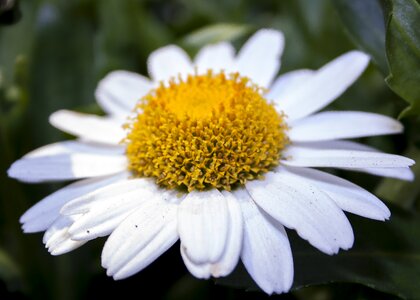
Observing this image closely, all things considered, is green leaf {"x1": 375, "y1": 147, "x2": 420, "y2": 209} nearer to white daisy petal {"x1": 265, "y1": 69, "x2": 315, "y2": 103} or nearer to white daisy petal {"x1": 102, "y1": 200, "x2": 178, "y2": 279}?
white daisy petal {"x1": 265, "y1": 69, "x2": 315, "y2": 103}

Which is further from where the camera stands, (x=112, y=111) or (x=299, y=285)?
(x=112, y=111)

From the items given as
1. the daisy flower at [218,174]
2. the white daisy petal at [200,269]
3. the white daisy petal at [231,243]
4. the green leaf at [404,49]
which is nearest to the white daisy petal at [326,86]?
the daisy flower at [218,174]

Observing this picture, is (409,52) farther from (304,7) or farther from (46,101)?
(46,101)

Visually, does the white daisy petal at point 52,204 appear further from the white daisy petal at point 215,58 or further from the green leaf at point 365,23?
the green leaf at point 365,23

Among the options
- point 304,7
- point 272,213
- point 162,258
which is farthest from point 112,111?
point 304,7

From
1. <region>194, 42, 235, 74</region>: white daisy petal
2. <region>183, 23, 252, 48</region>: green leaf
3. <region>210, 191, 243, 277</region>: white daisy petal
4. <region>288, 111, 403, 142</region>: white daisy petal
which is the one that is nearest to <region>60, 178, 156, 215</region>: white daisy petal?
<region>210, 191, 243, 277</region>: white daisy petal

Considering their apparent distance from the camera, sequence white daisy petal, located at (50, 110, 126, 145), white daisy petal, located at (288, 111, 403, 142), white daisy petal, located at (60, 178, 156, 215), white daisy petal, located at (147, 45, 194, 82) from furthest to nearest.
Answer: white daisy petal, located at (147, 45, 194, 82) → white daisy petal, located at (50, 110, 126, 145) → white daisy petal, located at (288, 111, 403, 142) → white daisy petal, located at (60, 178, 156, 215)

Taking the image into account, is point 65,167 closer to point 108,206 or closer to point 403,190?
point 108,206
